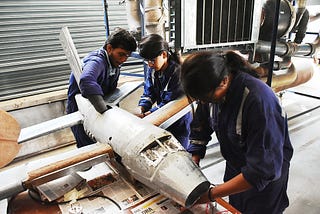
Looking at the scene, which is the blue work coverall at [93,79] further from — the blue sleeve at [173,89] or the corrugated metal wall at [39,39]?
the corrugated metal wall at [39,39]

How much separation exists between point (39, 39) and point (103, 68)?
1.93 m

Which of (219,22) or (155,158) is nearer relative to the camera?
(155,158)

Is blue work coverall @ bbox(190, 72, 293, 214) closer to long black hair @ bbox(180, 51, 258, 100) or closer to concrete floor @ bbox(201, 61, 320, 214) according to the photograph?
long black hair @ bbox(180, 51, 258, 100)

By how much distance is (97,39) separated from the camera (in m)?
3.55

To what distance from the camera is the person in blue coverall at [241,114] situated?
0.86 m

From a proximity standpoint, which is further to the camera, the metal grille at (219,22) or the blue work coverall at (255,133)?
the metal grille at (219,22)

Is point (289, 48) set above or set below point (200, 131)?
above

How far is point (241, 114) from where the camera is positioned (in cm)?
94

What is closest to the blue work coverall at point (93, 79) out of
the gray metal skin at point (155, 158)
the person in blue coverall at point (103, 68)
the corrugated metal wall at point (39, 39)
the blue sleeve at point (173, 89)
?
the person in blue coverall at point (103, 68)

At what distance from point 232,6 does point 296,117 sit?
230 cm

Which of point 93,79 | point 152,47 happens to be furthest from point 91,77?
point 152,47

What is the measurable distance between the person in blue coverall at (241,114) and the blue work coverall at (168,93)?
1.95 feet

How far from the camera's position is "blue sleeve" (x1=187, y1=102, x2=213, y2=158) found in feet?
4.15

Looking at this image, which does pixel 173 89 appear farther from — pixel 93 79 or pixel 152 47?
pixel 93 79
